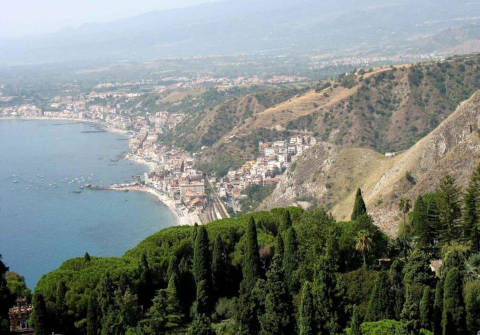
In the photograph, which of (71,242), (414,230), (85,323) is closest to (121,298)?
(85,323)

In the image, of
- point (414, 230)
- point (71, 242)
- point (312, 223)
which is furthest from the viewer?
point (71, 242)

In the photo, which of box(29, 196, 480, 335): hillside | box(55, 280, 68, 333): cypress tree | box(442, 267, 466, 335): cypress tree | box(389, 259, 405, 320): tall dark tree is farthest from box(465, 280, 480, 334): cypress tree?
box(55, 280, 68, 333): cypress tree

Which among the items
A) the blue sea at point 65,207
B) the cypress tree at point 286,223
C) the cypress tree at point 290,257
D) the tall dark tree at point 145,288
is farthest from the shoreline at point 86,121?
the cypress tree at point 290,257

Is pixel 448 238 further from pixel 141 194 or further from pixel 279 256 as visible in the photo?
pixel 141 194

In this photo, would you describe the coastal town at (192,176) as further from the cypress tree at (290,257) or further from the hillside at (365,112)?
the cypress tree at (290,257)

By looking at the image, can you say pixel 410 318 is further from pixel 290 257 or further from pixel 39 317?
pixel 39 317
